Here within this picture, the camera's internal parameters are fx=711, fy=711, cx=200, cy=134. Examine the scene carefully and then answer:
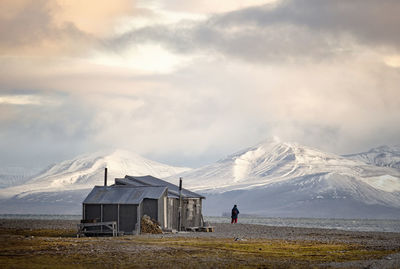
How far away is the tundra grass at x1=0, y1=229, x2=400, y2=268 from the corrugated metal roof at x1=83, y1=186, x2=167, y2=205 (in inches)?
578

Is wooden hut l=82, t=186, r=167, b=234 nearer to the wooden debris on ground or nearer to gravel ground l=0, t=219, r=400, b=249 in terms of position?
the wooden debris on ground

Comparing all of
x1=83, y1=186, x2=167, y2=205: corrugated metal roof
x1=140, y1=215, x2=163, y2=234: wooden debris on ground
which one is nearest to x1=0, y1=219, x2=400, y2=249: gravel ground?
x1=140, y1=215, x2=163, y2=234: wooden debris on ground

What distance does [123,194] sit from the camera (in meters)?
62.4

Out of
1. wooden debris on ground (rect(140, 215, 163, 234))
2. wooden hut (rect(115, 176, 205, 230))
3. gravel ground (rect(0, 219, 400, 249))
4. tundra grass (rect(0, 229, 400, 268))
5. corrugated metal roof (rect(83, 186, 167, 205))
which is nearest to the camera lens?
tundra grass (rect(0, 229, 400, 268))

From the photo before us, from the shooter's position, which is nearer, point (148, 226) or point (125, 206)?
point (125, 206)

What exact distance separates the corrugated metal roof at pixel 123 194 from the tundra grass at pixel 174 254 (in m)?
14.7

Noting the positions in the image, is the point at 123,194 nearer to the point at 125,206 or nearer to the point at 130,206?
the point at 125,206

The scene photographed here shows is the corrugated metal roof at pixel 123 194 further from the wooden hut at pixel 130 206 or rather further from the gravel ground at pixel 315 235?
the gravel ground at pixel 315 235

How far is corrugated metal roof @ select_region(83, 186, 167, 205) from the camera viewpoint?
201 feet

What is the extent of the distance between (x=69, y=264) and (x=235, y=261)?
8.16 metres

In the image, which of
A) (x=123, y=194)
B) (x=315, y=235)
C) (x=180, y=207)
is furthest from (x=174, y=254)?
(x=180, y=207)

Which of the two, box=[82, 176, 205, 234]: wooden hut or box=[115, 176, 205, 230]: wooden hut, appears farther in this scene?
box=[115, 176, 205, 230]: wooden hut

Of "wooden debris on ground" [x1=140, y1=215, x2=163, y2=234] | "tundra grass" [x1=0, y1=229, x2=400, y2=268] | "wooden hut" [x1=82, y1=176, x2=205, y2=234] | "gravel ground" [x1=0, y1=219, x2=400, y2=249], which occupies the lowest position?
"tundra grass" [x1=0, y1=229, x2=400, y2=268]

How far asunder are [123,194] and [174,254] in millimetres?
24769
